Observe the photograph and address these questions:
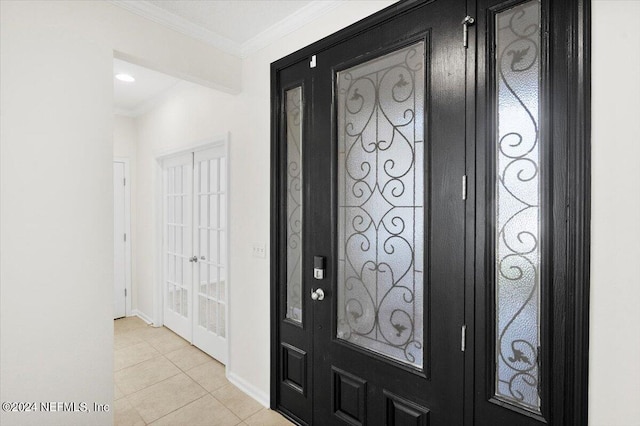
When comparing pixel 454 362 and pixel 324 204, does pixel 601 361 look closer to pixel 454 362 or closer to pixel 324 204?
pixel 454 362

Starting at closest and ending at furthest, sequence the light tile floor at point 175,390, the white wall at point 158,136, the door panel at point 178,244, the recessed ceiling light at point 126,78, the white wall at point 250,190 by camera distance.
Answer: the light tile floor at point 175,390
the white wall at point 250,190
the white wall at point 158,136
the recessed ceiling light at point 126,78
the door panel at point 178,244

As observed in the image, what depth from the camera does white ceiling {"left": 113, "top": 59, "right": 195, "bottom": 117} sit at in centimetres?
302

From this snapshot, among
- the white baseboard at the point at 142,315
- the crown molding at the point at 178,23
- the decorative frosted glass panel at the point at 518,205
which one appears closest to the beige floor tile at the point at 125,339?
the white baseboard at the point at 142,315

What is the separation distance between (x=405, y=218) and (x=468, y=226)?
12.4 inches

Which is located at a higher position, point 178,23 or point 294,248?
point 178,23

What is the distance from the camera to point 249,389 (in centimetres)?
249

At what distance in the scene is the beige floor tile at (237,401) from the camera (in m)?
2.28

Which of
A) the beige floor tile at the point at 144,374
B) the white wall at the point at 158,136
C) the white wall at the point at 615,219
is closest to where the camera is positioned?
the white wall at the point at 615,219

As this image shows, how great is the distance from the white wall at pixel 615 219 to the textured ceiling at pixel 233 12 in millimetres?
1577

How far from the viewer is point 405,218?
1608mm

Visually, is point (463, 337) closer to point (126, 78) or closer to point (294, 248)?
point (294, 248)

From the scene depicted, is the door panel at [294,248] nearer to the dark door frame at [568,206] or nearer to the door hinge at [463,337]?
the door hinge at [463,337]

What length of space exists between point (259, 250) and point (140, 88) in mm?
2458

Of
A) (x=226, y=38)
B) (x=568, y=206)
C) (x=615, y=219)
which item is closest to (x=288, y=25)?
(x=226, y=38)
